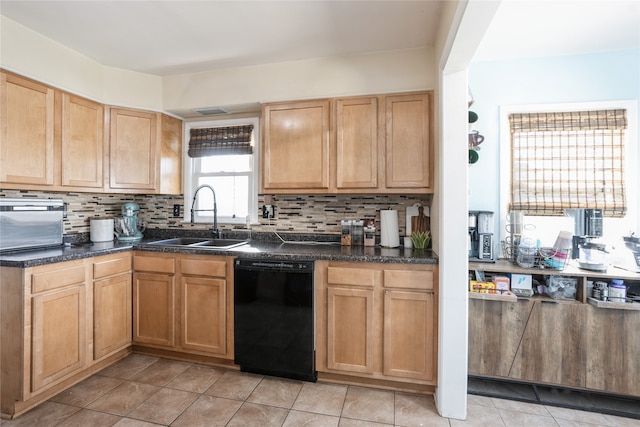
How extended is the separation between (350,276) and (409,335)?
545 millimetres

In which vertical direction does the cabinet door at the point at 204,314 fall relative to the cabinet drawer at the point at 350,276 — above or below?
below

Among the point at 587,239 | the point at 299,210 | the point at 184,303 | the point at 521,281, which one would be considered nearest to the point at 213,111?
the point at 299,210

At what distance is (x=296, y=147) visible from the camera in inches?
98.5

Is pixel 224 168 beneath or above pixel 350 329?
above

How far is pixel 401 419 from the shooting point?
1.82m

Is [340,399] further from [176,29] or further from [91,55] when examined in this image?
[91,55]

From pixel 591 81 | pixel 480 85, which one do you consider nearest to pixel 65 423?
pixel 480 85

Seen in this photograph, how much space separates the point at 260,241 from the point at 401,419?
1.75m

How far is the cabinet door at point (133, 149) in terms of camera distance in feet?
8.80

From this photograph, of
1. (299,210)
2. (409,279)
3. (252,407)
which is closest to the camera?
(252,407)

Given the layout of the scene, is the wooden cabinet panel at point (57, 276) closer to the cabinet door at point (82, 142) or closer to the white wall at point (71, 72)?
the cabinet door at point (82, 142)

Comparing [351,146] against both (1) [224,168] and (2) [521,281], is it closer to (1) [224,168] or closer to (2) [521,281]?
(1) [224,168]

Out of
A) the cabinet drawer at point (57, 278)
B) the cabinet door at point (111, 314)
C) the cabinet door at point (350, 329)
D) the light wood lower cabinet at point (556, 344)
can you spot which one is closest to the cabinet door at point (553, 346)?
the light wood lower cabinet at point (556, 344)

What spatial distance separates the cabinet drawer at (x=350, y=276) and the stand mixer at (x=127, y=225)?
6.35 feet
